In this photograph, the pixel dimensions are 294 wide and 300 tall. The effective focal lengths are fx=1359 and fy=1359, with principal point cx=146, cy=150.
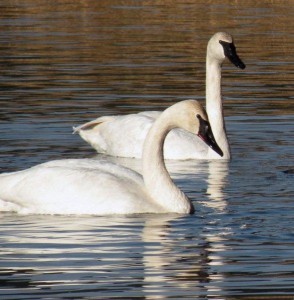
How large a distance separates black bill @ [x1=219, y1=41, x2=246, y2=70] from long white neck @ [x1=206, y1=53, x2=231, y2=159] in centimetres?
22

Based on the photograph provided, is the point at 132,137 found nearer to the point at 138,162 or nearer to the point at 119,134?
the point at 119,134

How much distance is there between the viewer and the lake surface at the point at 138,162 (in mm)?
9453

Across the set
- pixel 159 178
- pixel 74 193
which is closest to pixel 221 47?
pixel 159 178

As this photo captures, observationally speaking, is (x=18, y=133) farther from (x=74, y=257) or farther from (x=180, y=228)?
(x=74, y=257)

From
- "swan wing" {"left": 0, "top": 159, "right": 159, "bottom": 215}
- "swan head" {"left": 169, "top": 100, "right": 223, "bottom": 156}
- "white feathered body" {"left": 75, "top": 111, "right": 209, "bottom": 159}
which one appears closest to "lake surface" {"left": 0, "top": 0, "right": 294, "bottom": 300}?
"swan wing" {"left": 0, "top": 159, "right": 159, "bottom": 215}

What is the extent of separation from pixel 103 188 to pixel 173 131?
446cm

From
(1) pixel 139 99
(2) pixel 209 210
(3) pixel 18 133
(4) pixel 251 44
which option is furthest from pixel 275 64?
(2) pixel 209 210

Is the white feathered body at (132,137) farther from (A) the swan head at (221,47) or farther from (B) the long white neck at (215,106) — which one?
(A) the swan head at (221,47)

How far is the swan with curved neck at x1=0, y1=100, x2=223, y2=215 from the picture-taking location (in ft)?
38.9

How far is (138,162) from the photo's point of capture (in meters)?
16.2

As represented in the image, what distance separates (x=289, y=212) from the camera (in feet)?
39.1

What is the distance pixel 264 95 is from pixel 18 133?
496 cm

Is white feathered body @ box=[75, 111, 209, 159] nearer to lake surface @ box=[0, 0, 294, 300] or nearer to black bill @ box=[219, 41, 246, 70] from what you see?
lake surface @ box=[0, 0, 294, 300]

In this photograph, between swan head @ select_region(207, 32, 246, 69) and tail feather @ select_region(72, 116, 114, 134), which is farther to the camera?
swan head @ select_region(207, 32, 246, 69)
